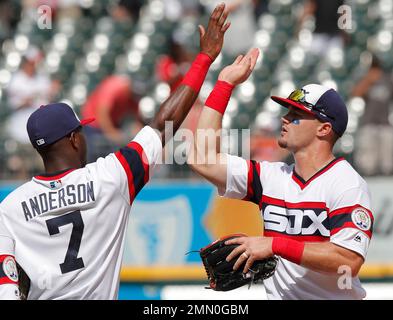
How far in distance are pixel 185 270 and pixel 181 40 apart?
3.93 m

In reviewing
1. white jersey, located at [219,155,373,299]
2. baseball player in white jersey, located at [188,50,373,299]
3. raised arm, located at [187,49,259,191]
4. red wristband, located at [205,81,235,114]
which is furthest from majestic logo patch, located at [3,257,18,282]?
red wristband, located at [205,81,235,114]

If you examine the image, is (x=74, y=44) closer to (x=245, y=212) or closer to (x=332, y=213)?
(x=245, y=212)

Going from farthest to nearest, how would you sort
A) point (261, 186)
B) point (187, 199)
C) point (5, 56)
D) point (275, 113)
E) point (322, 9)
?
point (5, 56), point (322, 9), point (275, 113), point (187, 199), point (261, 186)

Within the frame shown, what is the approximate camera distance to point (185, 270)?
918 centimetres

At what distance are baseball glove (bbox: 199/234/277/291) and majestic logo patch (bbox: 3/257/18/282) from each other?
0.95 meters

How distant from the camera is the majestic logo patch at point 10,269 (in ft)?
13.7

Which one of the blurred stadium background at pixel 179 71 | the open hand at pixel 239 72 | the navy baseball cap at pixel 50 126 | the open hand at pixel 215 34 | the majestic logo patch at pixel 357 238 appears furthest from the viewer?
the blurred stadium background at pixel 179 71

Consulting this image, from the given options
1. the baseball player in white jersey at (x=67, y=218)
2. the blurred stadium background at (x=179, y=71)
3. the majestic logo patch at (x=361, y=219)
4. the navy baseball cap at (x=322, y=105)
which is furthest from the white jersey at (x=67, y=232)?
the blurred stadium background at (x=179, y=71)

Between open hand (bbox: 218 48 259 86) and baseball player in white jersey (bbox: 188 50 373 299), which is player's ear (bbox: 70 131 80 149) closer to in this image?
baseball player in white jersey (bbox: 188 50 373 299)

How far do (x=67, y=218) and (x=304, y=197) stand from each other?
4.08 feet

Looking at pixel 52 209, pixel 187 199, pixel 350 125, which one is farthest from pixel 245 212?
pixel 52 209

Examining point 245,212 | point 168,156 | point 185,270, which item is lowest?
point 185,270

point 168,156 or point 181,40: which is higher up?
point 181,40

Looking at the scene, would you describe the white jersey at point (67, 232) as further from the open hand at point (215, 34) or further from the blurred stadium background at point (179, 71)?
the blurred stadium background at point (179, 71)
